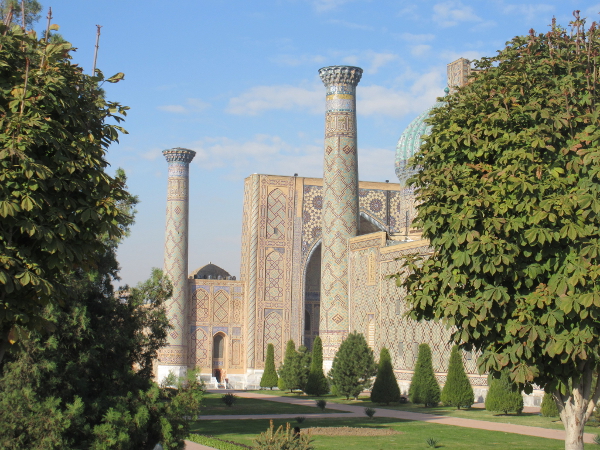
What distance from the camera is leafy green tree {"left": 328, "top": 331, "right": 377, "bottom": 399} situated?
20.9 meters

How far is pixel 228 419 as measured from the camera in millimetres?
15562

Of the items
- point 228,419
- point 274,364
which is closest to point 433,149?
point 228,419

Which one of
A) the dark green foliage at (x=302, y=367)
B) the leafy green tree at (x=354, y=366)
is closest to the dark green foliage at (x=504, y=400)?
the leafy green tree at (x=354, y=366)

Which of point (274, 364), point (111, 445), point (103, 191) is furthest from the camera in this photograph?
point (274, 364)

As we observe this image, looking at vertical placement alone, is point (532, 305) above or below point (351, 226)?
below

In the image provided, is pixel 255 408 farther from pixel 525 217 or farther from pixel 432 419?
pixel 525 217

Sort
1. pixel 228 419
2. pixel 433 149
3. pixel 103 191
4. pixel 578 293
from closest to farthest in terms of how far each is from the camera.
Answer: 1. pixel 103 191
2. pixel 578 293
3. pixel 433 149
4. pixel 228 419

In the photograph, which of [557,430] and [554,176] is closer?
[554,176]

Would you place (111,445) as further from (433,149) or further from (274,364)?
(274,364)

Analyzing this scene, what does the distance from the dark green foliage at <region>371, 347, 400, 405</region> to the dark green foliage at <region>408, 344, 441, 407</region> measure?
1.54 ft

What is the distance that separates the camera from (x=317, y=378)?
77.3ft

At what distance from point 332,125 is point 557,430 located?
1395 cm

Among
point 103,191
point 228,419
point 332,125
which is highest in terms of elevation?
point 332,125

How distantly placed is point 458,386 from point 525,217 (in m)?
12.9
